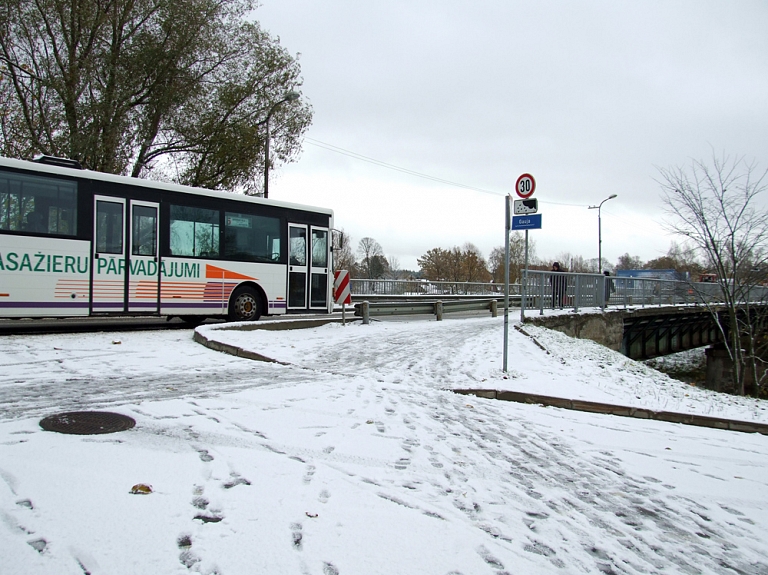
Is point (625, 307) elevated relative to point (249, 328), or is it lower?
elevated

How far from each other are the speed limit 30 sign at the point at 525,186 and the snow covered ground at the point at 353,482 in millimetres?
3301

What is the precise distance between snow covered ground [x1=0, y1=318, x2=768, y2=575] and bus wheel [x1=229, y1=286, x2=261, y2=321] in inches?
238

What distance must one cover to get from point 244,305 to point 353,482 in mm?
10580

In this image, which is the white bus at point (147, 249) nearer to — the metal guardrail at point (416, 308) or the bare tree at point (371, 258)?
the metal guardrail at point (416, 308)

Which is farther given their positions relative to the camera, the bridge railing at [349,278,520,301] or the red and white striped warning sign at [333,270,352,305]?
the bridge railing at [349,278,520,301]

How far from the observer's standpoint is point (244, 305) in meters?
13.6

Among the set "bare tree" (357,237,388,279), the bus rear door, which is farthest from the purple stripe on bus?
"bare tree" (357,237,388,279)

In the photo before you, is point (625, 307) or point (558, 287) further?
point (625, 307)

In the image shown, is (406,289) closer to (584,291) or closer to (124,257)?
(584,291)

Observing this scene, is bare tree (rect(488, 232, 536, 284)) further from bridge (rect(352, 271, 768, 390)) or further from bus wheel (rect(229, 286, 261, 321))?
bus wheel (rect(229, 286, 261, 321))

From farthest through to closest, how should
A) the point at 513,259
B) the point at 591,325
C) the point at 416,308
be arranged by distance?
1. the point at 513,259
2. the point at 591,325
3. the point at 416,308

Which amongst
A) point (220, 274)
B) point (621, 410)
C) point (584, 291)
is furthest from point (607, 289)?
point (621, 410)

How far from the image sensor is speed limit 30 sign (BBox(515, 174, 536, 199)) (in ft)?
28.6

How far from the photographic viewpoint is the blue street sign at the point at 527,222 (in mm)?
8469
